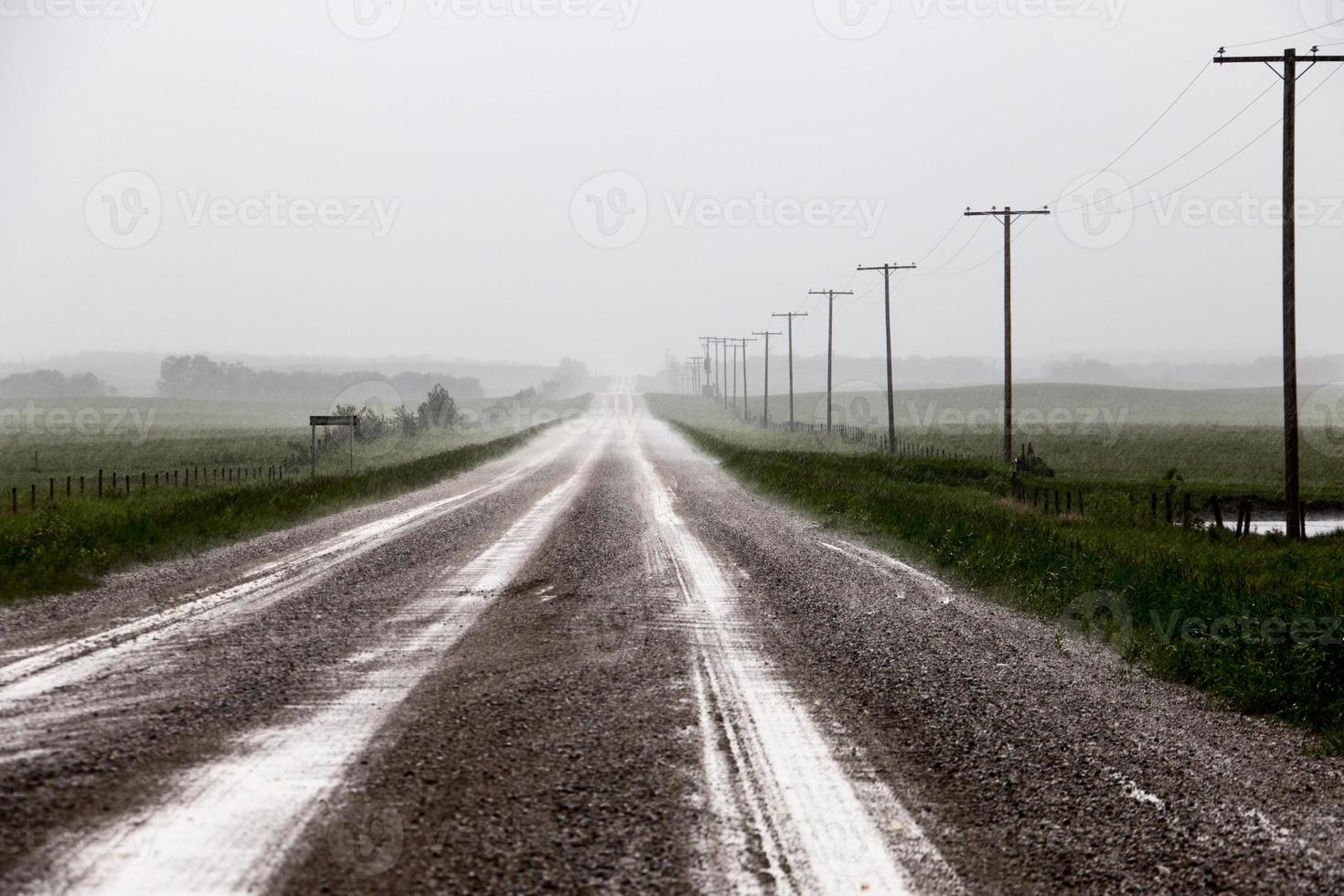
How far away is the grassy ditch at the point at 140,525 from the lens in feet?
37.1

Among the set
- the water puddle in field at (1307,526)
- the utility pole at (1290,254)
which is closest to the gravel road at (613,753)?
the utility pole at (1290,254)

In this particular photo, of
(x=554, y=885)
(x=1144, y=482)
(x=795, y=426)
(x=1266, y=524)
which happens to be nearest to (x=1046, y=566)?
(x=554, y=885)

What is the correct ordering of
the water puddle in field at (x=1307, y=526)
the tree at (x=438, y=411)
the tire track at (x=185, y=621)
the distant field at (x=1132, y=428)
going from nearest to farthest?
the tire track at (x=185, y=621) < the water puddle in field at (x=1307, y=526) < the distant field at (x=1132, y=428) < the tree at (x=438, y=411)

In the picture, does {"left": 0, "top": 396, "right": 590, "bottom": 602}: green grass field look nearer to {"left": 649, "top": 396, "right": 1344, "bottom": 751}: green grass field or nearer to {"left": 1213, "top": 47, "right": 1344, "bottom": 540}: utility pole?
{"left": 649, "top": 396, "right": 1344, "bottom": 751}: green grass field

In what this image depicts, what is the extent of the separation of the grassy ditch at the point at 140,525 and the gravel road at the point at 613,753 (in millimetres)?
1126

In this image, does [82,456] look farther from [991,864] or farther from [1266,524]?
[991,864]

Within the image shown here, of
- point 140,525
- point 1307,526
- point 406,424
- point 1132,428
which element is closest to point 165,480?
point 140,525

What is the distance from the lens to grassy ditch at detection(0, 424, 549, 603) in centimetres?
1130

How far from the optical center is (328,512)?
20172 millimetres

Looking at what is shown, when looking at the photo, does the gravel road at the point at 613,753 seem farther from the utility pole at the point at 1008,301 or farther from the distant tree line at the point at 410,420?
the distant tree line at the point at 410,420

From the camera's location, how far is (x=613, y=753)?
17.8ft

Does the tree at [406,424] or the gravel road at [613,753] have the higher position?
the tree at [406,424]

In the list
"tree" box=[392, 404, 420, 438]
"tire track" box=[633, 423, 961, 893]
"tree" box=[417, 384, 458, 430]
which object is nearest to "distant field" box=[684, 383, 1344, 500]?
"tree" box=[392, 404, 420, 438]

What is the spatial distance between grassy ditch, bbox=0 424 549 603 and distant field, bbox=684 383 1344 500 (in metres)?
29.8
